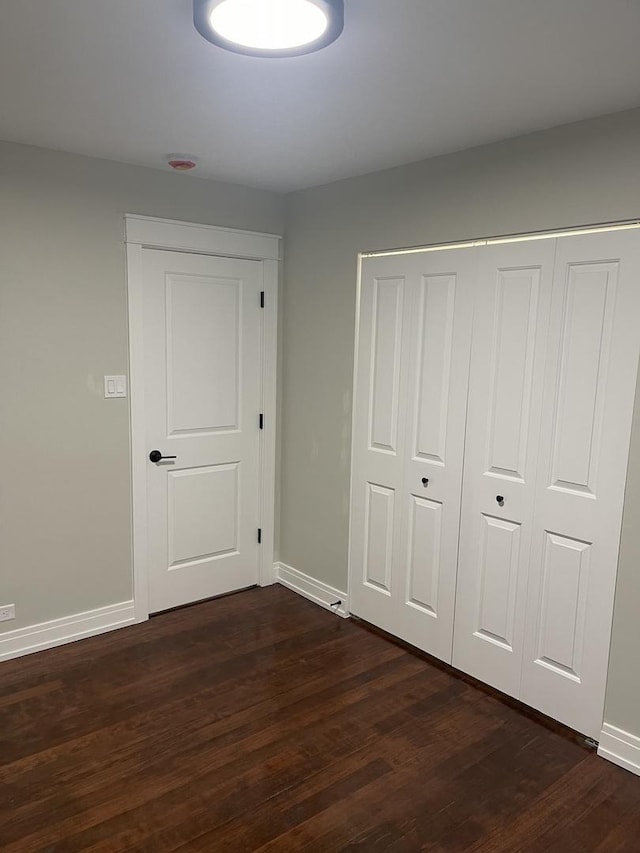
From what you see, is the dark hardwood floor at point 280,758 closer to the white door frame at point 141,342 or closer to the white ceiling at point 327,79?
the white door frame at point 141,342

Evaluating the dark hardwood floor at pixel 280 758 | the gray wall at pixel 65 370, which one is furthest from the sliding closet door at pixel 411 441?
the gray wall at pixel 65 370

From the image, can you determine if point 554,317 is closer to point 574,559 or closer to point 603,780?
point 574,559

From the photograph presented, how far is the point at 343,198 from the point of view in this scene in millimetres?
3430

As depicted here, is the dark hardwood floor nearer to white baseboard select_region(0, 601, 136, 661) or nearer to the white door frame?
white baseboard select_region(0, 601, 136, 661)

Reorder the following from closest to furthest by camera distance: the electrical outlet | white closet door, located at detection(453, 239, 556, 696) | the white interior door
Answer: white closet door, located at detection(453, 239, 556, 696)
the electrical outlet
the white interior door

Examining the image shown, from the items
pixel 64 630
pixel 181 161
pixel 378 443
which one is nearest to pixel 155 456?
pixel 64 630

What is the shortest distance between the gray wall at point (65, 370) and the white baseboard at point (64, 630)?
0.04 meters

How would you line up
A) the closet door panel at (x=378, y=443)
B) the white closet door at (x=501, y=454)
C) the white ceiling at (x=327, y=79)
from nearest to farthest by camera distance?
the white ceiling at (x=327, y=79) < the white closet door at (x=501, y=454) < the closet door panel at (x=378, y=443)

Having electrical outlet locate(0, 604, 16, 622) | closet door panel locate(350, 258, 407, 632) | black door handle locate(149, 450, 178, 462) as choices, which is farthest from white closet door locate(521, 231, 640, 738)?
electrical outlet locate(0, 604, 16, 622)

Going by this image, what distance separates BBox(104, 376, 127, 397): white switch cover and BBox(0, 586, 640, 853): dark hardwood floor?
1.32 m

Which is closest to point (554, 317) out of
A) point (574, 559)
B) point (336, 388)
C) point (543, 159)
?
point (543, 159)

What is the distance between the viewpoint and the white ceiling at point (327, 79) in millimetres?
1631

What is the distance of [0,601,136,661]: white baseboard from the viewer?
3.10 m

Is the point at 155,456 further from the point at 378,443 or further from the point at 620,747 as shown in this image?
the point at 620,747
